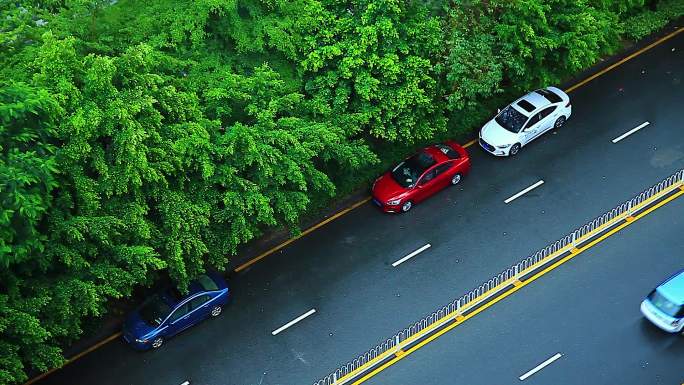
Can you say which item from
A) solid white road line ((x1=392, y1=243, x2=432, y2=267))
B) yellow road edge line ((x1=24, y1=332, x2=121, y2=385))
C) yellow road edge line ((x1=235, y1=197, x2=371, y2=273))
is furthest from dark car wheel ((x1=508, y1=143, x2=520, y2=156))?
yellow road edge line ((x1=24, y1=332, x2=121, y2=385))

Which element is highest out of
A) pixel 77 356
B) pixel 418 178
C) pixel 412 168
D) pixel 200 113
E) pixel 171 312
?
pixel 200 113

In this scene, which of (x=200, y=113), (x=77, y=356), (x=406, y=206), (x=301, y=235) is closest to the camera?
(x=200, y=113)

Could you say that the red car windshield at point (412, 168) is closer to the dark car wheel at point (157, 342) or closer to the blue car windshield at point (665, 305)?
the blue car windshield at point (665, 305)

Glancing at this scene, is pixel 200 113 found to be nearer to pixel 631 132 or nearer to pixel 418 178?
pixel 418 178

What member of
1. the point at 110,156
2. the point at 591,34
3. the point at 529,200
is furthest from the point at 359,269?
the point at 591,34

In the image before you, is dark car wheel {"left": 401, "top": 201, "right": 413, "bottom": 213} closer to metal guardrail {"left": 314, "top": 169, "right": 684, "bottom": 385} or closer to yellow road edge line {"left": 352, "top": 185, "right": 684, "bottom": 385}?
metal guardrail {"left": 314, "top": 169, "right": 684, "bottom": 385}

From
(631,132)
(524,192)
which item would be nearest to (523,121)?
(524,192)
